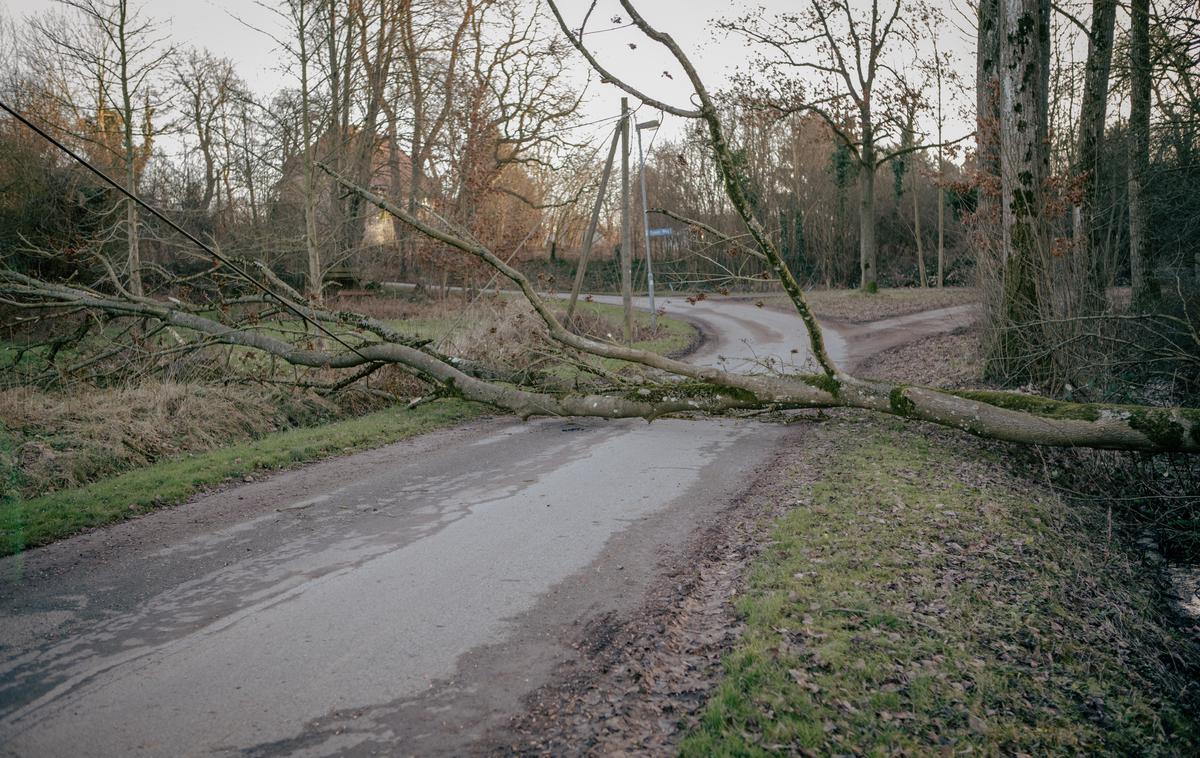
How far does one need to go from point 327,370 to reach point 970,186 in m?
12.3

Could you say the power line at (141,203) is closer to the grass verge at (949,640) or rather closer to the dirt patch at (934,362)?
the grass verge at (949,640)

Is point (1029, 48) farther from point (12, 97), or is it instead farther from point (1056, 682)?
point (12, 97)

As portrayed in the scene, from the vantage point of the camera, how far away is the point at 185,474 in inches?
320

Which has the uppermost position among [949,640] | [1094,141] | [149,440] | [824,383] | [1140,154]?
[1094,141]

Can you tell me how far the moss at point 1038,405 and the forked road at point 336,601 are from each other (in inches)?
103

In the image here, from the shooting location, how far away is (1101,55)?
50.2 ft

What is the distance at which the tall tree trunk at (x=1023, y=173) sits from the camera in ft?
35.8

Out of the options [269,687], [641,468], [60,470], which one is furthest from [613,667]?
[60,470]

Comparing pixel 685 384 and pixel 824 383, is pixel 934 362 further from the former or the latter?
pixel 685 384

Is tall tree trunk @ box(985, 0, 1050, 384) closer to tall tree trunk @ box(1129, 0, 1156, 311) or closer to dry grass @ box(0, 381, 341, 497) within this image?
tall tree trunk @ box(1129, 0, 1156, 311)

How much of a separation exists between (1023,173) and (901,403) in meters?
4.92

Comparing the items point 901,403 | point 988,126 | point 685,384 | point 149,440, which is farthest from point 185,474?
point 988,126

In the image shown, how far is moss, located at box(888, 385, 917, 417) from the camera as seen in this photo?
869 centimetres

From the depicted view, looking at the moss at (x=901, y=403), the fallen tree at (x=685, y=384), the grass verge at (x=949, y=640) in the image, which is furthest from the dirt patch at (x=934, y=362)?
the grass verge at (x=949, y=640)
